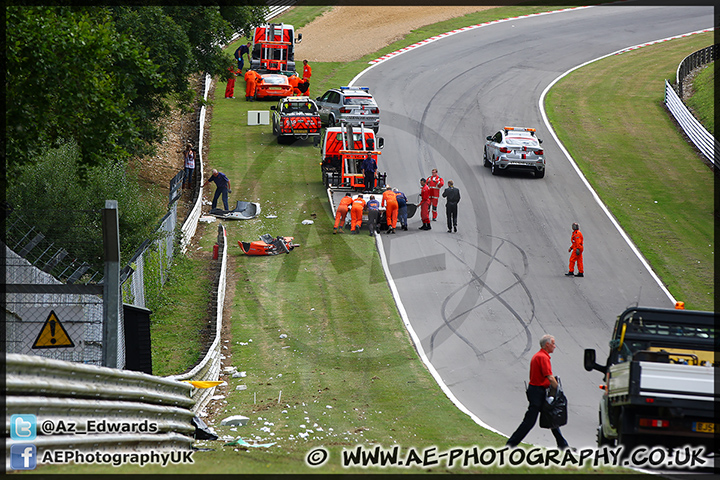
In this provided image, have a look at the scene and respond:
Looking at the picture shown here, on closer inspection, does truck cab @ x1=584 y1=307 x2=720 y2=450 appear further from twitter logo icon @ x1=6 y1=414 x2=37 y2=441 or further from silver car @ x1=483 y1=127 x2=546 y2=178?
silver car @ x1=483 y1=127 x2=546 y2=178

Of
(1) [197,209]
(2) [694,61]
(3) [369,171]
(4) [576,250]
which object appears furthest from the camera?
(2) [694,61]

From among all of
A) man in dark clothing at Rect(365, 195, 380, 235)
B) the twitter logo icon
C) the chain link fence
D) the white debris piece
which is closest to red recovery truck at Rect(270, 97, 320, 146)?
man in dark clothing at Rect(365, 195, 380, 235)

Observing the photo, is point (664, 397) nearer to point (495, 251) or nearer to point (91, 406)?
point (91, 406)

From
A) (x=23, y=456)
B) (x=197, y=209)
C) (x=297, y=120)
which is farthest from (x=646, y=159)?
(x=23, y=456)

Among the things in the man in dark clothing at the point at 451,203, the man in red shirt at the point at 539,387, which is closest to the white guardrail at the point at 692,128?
the man in dark clothing at the point at 451,203

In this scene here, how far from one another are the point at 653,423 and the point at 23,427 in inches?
271

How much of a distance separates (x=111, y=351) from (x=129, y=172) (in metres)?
24.5

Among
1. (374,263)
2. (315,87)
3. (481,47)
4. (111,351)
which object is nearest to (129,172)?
(374,263)

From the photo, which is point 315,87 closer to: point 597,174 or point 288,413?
point 597,174

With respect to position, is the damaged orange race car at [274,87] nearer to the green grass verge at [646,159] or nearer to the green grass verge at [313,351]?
the green grass verge at [313,351]

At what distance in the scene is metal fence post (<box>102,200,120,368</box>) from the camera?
879cm

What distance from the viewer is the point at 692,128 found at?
39562mm

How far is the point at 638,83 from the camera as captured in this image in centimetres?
4847

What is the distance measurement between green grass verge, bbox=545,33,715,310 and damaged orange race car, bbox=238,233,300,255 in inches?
467
